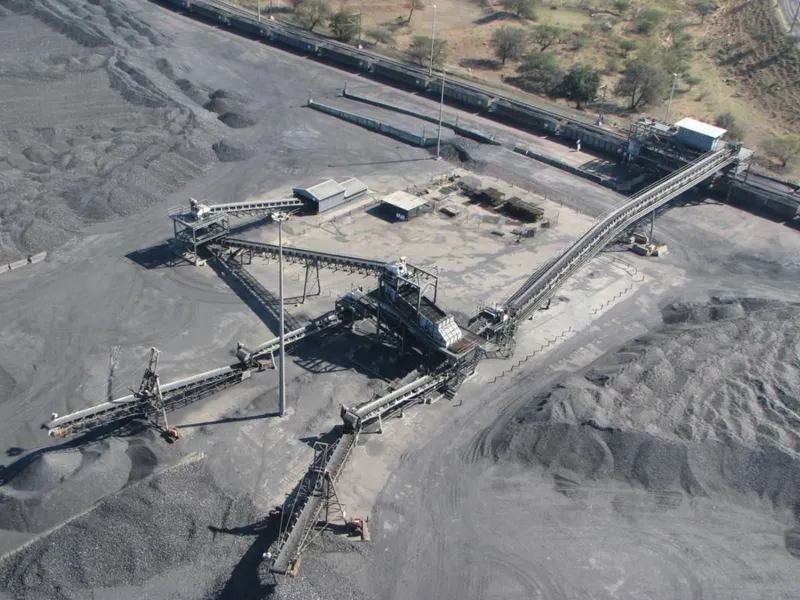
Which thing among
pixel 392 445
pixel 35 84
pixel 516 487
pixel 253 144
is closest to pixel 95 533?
pixel 392 445

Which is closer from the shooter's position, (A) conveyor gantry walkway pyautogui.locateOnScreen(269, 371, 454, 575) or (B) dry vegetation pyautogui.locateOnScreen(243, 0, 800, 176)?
(A) conveyor gantry walkway pyautogui.locateOnScreen(269, 371, 454, 575)

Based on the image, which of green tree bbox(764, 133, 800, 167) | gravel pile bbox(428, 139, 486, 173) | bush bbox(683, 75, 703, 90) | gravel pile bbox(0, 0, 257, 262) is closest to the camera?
gravel pile bbox(0, 0, 257, 262)

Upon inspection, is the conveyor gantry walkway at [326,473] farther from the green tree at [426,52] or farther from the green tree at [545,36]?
the green tree at [545,36]

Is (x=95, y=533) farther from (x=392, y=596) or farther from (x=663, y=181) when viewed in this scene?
(x=663, y=181)

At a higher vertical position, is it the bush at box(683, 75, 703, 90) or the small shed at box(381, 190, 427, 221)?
the bush at box(683, 75, 703, 90)

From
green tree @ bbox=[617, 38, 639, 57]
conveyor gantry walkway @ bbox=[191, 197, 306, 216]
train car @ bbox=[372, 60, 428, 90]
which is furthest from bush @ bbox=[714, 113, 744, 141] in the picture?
conveyor gantry walkway @ bbox=[191, 197, 306, 216]

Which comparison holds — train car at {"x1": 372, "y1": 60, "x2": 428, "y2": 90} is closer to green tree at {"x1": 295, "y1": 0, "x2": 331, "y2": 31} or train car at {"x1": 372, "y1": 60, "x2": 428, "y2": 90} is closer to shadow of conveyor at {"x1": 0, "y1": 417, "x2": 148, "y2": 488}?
green tree at {"x1": 295, "y1": 0, "x2": 331, "y2": 31}

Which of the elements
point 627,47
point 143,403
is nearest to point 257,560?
point 143,403
